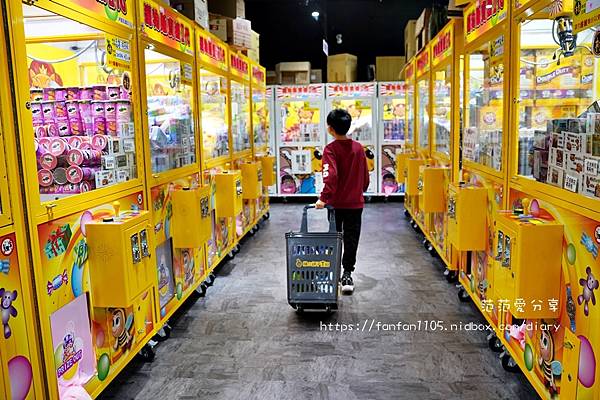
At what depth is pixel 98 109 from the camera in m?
3.00

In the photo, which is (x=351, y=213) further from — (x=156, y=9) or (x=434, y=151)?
(x=156, y=9)

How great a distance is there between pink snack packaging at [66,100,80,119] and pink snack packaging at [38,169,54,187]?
505 mm

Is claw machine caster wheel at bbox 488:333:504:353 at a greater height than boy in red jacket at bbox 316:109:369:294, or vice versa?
boy in red jacket at bbox 316:109:369:294

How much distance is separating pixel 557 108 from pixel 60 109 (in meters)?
2.72

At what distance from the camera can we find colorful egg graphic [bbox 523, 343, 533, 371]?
107 inches

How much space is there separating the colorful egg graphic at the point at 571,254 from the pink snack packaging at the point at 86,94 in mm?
2580

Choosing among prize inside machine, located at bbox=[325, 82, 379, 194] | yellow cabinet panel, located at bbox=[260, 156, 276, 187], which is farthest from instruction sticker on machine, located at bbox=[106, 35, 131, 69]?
prize inside machine, located at bbox=[325, 82, 379, 194]

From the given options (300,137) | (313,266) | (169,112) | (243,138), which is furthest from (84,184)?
(300,137)

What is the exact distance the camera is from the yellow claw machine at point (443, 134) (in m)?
4.47

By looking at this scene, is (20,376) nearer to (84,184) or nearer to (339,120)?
(84,184)

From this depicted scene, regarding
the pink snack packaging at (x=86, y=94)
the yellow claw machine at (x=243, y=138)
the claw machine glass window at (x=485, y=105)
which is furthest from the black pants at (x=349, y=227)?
the pink snack packaging at (x=86, y=94)

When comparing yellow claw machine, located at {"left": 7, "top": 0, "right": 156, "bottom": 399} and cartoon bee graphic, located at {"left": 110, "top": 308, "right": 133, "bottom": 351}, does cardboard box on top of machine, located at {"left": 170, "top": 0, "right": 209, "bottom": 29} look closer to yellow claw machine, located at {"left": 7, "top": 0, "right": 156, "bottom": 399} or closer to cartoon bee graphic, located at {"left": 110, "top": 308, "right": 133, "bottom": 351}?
yellow claw machine, located at {"left": 7, "top": 0, "right": 156, "bottom": 399}

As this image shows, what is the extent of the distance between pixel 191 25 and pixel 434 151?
9.13 feet

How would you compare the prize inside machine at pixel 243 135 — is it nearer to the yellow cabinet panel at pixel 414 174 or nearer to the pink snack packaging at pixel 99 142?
the yellow cabinet panel at pixel 414 174
